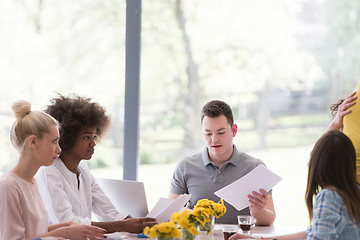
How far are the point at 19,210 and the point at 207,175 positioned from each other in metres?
1.33

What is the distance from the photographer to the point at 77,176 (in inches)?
119

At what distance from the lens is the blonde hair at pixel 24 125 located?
8.02 feet

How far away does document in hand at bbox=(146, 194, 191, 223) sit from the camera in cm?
265

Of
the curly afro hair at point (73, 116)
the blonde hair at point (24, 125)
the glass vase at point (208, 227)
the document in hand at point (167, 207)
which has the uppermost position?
the curly afro hair at point (73, 116)

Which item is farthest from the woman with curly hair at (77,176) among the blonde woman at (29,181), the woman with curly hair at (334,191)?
the woman with curly hair at (334,191)

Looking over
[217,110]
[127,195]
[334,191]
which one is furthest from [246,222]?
[217,110]

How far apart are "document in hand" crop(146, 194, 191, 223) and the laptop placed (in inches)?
7.8

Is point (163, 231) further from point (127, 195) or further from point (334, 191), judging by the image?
point (127, 195)

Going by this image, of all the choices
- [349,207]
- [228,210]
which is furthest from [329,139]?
[228,210]

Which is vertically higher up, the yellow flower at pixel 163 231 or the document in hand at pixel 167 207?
the document in hand at pixel 167 207

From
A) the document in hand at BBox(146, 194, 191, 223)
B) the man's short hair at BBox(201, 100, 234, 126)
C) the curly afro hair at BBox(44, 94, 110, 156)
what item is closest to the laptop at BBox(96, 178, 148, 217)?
the document in hand at BBox(146, 194, 191, 223)

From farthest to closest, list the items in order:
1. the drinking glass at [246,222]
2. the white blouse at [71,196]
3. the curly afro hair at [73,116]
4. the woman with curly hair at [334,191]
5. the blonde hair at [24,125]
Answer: the curly afro hair at [73,116] → the white blouse at [71,196] → the drinking glass at [246,222] → the blonde hair at [24,125] → the woman with curly hair at [334,191]

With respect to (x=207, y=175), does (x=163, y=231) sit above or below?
below

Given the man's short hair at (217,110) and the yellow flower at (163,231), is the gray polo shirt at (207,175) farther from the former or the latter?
the yellow flower at (163,231)
